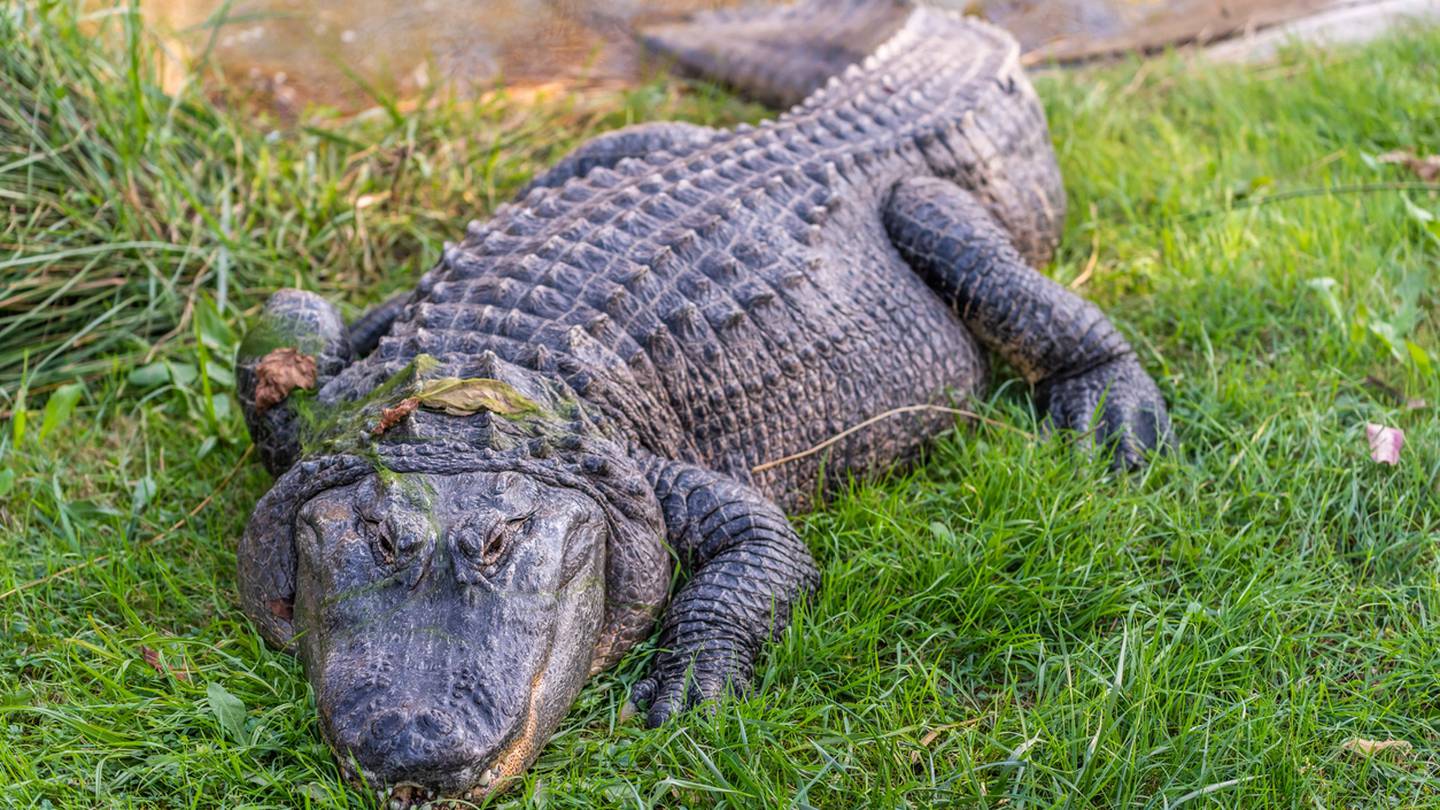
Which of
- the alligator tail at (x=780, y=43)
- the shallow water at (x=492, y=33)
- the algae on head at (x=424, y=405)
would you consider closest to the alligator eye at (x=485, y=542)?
the algae on head at (x=424, y=405)

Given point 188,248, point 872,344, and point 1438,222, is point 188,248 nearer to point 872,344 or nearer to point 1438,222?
point 872,344

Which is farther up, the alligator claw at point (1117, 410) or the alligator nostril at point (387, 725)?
the alligator nostril at point (387, 725)

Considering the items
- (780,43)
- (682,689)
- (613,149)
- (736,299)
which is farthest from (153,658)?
(780,43)

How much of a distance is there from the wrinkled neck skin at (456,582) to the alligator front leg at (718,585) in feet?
0.32

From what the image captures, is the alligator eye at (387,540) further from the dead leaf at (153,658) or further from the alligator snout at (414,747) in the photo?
the dead leaf at (153,658)

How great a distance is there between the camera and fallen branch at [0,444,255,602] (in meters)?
3.10

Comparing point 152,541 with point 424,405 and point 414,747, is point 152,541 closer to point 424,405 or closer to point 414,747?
point 424,405

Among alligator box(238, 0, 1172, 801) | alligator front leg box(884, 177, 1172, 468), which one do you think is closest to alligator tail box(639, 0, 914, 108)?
alligator box(238, 0, 1172, 801)

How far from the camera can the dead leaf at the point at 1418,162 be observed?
4.71 metres

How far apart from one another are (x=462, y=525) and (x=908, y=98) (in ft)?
8.31

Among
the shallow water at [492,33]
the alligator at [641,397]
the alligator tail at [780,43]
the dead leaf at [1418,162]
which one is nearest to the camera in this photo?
the alligator at [641,397]

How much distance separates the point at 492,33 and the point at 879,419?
4.20 meters

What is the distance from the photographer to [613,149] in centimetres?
446

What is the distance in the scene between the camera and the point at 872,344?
3572mm
